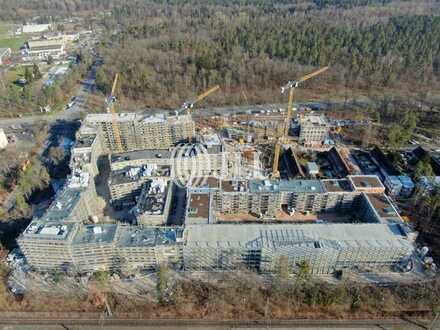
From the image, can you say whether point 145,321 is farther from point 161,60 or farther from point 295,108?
point 161,60

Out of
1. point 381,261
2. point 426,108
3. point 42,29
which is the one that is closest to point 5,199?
point 381,261

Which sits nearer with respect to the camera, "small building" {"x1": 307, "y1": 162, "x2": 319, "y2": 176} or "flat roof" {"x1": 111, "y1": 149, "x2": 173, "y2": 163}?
"flat roof" {"x1": 111, "y1": 149, "x2": 173, "y2": 163}

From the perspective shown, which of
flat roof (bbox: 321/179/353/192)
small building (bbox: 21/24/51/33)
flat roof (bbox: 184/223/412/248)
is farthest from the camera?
small building (bbox: 21/24/51/33)

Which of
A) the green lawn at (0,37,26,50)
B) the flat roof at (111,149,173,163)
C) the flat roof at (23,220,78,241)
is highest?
the green lawn at (0,37,26,50)

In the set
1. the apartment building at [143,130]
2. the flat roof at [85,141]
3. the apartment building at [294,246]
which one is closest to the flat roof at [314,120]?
the apartment building at [143,130]

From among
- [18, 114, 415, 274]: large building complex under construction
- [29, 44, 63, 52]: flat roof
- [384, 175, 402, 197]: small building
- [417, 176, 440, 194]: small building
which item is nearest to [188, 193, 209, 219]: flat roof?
[18, 114, 415, 274]: large building complex under construction

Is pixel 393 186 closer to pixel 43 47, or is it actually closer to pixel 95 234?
pixel 95 234

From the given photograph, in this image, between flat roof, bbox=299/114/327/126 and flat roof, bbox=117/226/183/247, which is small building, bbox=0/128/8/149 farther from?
flat roof, bbox=299/114/327/126

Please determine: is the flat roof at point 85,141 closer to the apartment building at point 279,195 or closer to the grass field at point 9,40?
the apartment building at point 279,195
